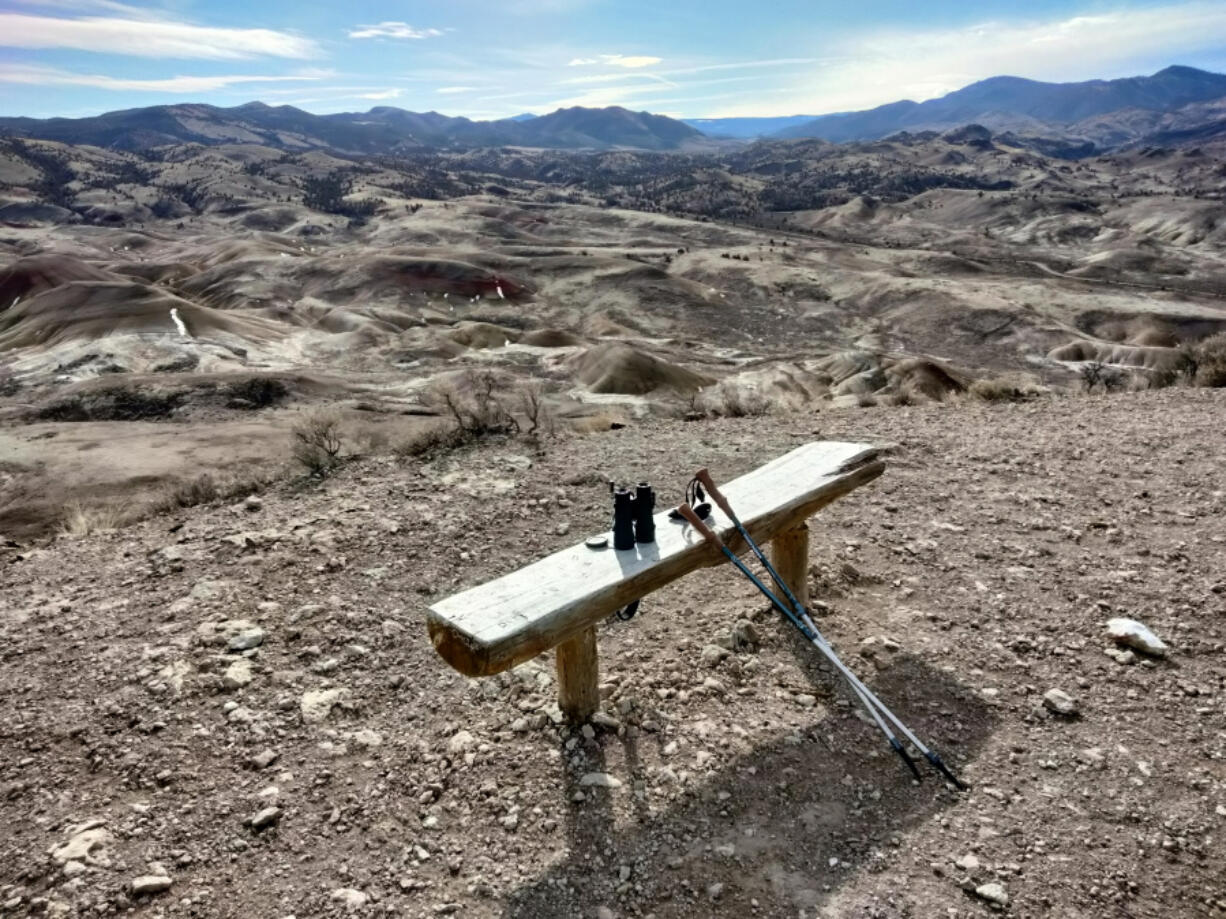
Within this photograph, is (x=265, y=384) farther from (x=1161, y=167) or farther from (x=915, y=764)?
(x=1161, y=167)

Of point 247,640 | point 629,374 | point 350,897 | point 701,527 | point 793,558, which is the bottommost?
point 629,374

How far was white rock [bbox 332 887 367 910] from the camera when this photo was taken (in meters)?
3.48

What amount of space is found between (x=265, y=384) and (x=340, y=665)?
21796mm

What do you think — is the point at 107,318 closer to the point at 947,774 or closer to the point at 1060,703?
the point at 947,774

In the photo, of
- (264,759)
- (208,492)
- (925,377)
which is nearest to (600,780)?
(264,759)

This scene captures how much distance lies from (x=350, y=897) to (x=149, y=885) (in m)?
0.94

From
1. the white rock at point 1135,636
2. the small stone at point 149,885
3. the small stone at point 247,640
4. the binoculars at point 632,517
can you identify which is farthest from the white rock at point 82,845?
the white rock at point 1135,636

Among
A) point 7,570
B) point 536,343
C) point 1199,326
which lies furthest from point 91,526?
point 1199,326

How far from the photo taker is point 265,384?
24.6 meters

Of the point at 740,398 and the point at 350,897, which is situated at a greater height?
the point at 350,897

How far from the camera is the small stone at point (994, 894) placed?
3.30 metres

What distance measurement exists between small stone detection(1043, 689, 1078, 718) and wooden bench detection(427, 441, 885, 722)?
1671 millimetres

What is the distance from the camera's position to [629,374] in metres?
28.9

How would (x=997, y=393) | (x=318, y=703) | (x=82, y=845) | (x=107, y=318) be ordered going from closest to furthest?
1. (x=82, y=845)
2. (x=318, y=703)
3. (x=997, y=393)
4. (x=107, y=318)
